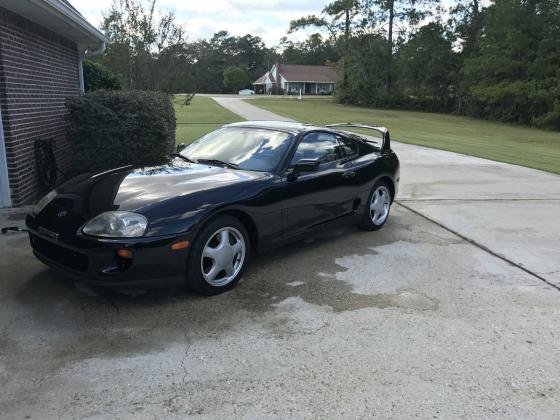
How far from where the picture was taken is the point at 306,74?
96.6 m

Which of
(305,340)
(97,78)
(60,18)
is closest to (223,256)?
(305,340)

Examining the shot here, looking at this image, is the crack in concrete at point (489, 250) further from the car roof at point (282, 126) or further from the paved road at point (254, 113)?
the paved road at point (254, 113)

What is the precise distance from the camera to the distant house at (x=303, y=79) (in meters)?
95.2

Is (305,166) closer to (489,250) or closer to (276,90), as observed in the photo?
(489,250)

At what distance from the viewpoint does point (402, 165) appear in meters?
12.5

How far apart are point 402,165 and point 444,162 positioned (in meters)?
1.55

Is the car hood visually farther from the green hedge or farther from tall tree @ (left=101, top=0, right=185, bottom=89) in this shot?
tall tree @ (left=101, top=0, right=185, bottom=89)

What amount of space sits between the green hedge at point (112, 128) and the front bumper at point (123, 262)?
433cm

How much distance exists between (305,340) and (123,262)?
1.42m

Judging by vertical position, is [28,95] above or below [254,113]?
above

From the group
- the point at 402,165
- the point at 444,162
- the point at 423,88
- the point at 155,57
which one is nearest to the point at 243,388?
the point at 402,165

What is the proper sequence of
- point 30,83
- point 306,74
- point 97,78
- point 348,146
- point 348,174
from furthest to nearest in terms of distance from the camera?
point 306,74 < point 97,78 < point 30,83 < point 348,146 < point 348,174

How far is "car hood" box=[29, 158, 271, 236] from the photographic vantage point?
389 cm

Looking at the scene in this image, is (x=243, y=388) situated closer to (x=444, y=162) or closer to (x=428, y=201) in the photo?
(x=428, y=201)
